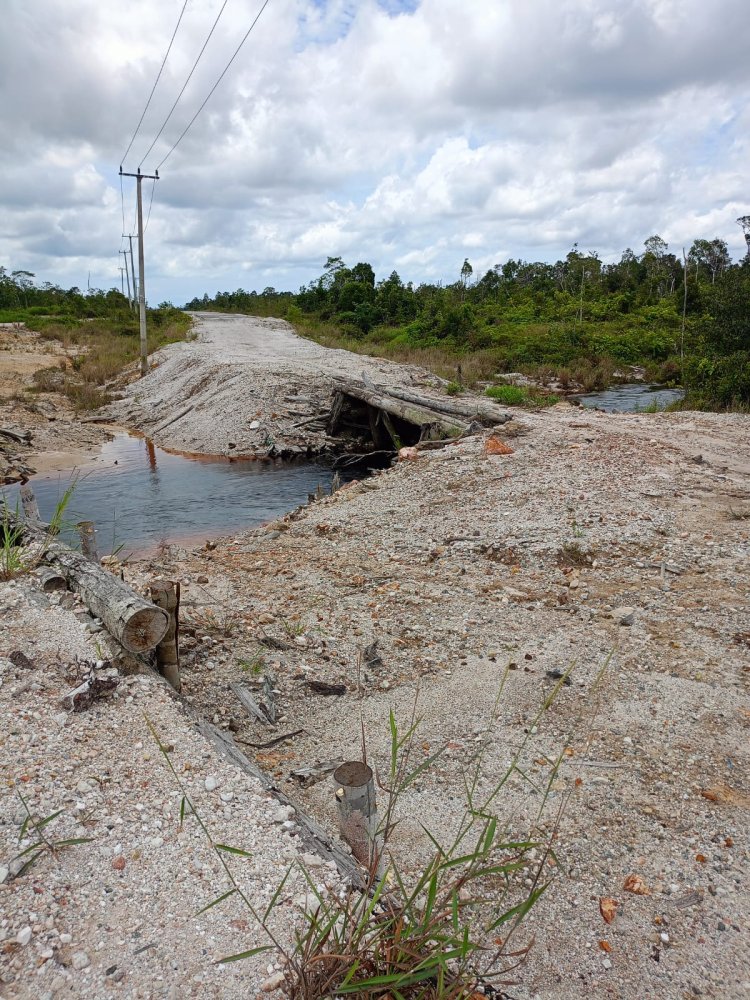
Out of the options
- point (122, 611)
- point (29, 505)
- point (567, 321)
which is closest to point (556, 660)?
point (122, 611)

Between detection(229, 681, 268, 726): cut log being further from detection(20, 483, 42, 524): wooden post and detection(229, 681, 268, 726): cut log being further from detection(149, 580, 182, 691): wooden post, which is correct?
detection(20, 483, 42, 524): wooden post

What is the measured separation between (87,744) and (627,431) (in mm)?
10113

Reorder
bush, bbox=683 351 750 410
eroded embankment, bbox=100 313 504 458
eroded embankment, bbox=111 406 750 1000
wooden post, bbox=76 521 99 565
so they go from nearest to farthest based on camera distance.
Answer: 1. eroded embankment, bbox=111 406 750 1000
2. wooden post, bbox=76 521 99 565
3. eroded embankment, bbox=100 313 504 458
4. bush, bbox=683 351 750 410

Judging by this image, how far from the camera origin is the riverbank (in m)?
2.34

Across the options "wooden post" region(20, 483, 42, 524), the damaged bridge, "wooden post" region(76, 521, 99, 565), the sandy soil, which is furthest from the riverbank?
the sandy soil

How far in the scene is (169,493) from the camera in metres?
11.9

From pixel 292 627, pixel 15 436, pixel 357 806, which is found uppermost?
pixel 357 806

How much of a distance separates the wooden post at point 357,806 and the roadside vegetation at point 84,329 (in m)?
19.4

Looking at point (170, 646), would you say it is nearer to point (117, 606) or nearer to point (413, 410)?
point (117, 606)

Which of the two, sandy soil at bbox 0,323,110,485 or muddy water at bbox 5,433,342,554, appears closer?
muddy water at bbox 5,433,342,554

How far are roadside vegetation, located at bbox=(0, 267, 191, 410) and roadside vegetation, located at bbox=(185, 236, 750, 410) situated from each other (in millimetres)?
8013

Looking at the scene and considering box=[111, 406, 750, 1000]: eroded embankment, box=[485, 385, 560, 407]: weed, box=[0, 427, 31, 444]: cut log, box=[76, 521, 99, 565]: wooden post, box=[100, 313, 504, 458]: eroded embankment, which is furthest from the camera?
box=[485, 385, 560, 407]: weed

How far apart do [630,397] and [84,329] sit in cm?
2794

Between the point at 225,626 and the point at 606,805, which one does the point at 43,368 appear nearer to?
the point at 225,626
